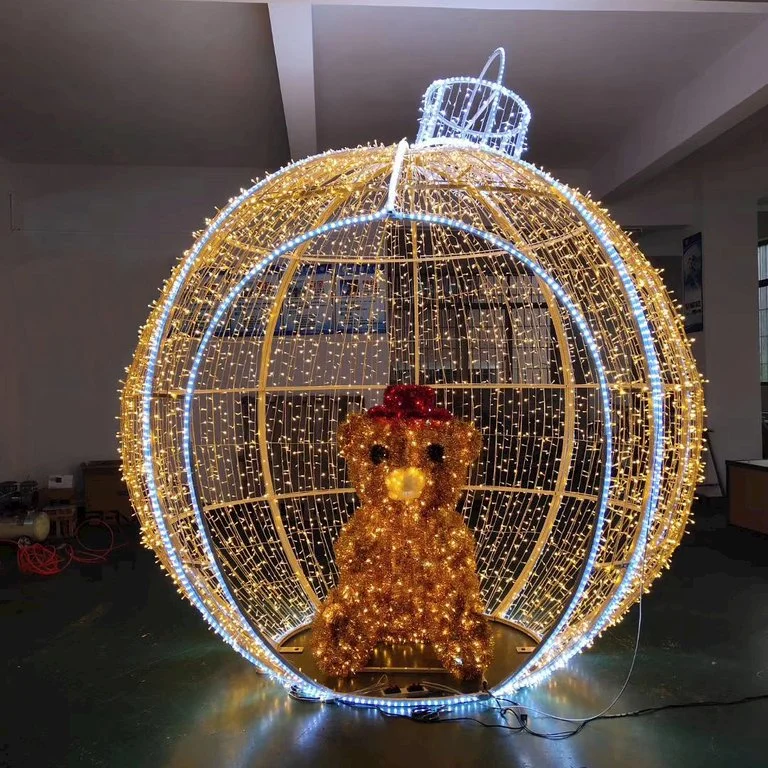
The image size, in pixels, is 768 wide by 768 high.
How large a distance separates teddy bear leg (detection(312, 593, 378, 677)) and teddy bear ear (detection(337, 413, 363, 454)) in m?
0.57

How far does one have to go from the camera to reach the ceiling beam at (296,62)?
3.53 m

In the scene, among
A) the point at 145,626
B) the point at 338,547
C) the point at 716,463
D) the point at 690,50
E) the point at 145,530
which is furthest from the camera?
the point at 716,463

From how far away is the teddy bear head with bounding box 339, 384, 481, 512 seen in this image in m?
2.72

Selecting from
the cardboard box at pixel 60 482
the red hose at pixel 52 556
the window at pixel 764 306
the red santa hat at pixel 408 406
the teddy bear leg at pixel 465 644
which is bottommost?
the red hose at pixel 52 556

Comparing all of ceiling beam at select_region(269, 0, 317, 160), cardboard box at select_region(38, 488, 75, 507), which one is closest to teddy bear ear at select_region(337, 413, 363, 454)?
ceiling beam at select_region(269, 0, 317, 160)

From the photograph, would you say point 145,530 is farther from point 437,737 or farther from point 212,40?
point 212,40

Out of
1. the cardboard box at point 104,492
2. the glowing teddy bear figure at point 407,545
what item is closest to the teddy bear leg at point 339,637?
the glowing teddy bear figure at point 407,545

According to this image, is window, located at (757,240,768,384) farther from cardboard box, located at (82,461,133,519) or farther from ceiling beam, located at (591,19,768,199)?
Answer: cardboard box, located at (82,461,133,519)

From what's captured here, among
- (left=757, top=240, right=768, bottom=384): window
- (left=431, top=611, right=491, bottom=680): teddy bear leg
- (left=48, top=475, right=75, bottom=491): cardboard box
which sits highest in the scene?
(left=757, top=240, right=768, bottom=384): window

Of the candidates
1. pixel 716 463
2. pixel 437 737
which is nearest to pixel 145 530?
pixel 437 737

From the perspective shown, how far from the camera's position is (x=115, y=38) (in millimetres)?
4082

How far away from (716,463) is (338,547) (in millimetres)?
4933

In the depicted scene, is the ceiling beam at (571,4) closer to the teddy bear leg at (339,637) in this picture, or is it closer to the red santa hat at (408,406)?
the red santa hat at (408,406)

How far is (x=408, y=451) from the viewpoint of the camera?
8.91ft
